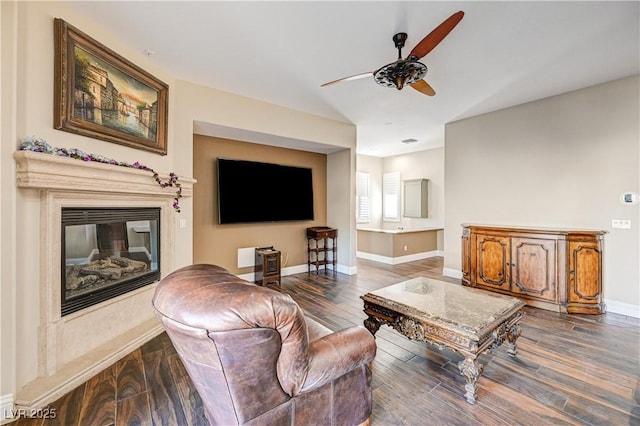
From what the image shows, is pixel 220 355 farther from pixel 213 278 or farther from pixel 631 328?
pixel 631 328

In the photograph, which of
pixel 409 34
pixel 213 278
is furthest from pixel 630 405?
pixel 409 34

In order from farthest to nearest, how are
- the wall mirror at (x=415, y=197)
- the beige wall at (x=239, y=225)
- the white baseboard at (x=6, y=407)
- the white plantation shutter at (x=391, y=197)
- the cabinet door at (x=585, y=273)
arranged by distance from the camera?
the white plantation shutter at (x=391, y=197), the wall mirror at (x=415, y=197), the beige wall at (x=239, y=225), the cabinet door at (x=585, y=273), the white baseboard at (x=6, y=407)

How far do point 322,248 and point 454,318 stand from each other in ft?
12.3

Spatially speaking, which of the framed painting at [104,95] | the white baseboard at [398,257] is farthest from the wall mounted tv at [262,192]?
the white baseboard at [398,257]

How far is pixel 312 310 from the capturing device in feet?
11.6

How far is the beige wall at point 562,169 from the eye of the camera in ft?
11.1

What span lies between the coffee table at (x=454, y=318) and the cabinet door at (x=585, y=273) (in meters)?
1.83

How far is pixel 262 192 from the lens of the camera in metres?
4.87

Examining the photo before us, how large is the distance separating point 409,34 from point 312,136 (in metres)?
2.42

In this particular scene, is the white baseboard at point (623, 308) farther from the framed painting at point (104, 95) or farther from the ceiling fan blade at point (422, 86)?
the framed painting at point (104, 95)

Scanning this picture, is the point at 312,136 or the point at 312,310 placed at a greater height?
the point at 312,136

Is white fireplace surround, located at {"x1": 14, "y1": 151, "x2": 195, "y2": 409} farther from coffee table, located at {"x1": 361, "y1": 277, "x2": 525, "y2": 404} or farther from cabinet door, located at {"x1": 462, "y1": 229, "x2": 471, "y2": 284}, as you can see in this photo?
cabinet door, located at {"x1": 462, "y1": 229, "x2": 471, "y2": 284}

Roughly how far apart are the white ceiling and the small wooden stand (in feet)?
8.13

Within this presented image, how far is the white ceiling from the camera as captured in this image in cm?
224
